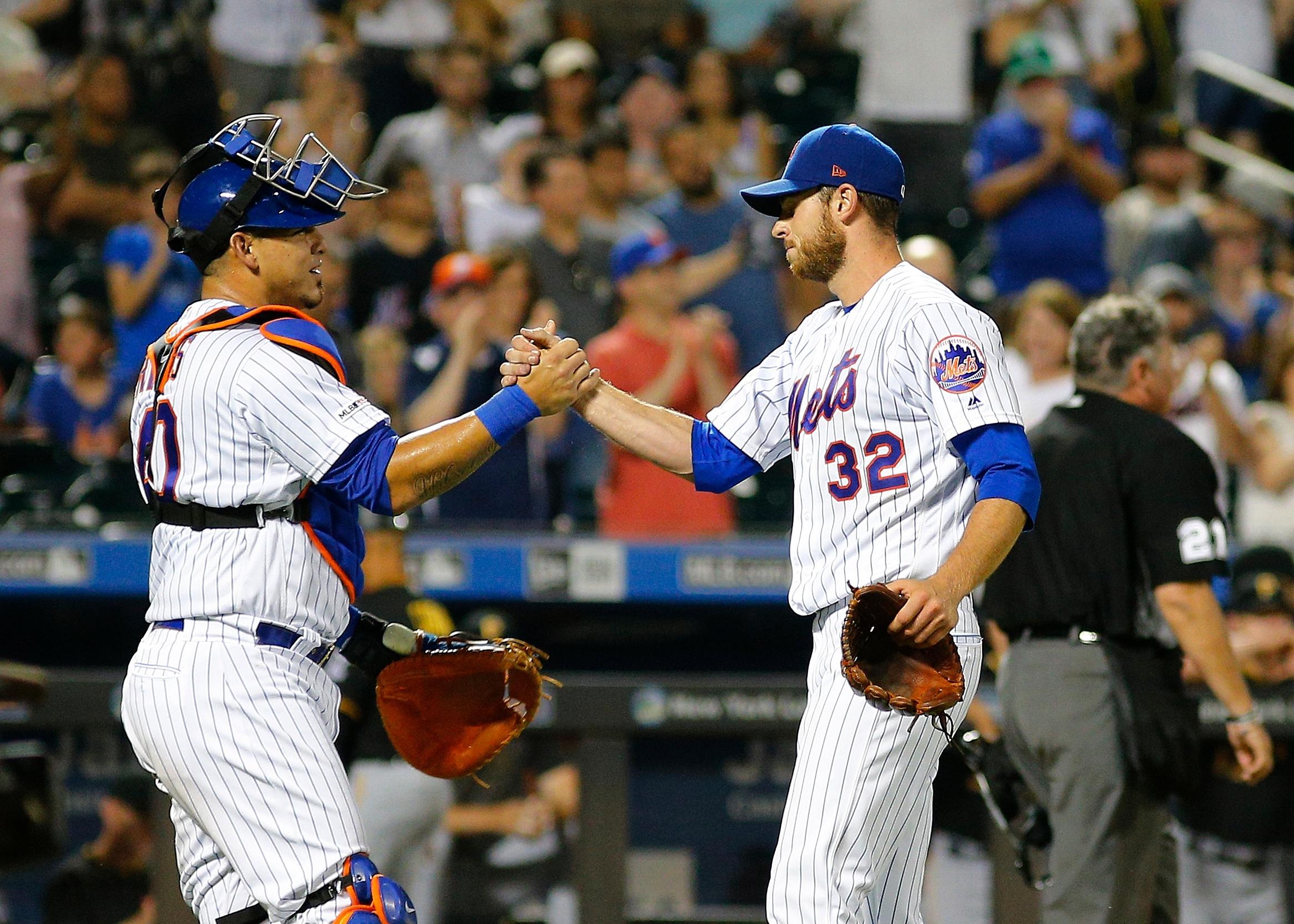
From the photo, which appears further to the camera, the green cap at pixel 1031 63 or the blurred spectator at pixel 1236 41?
the blurred spectator at pixel 1236 41

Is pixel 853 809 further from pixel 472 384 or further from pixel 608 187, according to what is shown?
pixel 608 187

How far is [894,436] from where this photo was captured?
3.23 m

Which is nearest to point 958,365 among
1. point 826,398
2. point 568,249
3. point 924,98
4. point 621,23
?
point 826,398

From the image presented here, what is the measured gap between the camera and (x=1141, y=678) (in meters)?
4.12

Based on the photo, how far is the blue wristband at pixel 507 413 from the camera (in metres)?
3.22

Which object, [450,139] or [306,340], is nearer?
[306,340]

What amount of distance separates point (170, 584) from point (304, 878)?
2.02 ft

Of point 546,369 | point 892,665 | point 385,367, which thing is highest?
point 385,367

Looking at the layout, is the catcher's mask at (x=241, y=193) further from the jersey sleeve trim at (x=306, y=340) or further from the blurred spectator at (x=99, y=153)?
the blurred spectator at (x=99, y=153)

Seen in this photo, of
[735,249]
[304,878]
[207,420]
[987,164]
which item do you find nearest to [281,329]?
[207,420]

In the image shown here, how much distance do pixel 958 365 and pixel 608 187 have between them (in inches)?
179

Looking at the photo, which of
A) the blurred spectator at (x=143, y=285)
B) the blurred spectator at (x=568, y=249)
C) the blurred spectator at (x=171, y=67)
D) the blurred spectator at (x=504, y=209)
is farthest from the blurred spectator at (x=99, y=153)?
the blurred spectator at (x=568, y=249)

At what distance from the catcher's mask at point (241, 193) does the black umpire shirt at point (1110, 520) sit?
1.96 metres

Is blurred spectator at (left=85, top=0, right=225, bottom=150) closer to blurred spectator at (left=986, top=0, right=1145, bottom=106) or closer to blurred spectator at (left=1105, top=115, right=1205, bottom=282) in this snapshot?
blurred spectator at (left=986, top=0, right=1145, bottom=106)
